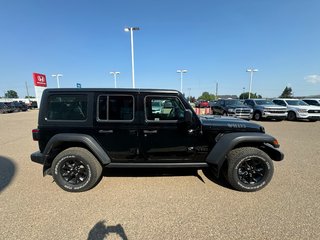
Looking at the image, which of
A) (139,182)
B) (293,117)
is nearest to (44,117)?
(139,182)

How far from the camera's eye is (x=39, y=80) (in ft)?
99.4

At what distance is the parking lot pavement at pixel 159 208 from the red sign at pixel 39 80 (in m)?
29.7

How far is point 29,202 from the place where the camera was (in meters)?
3.24

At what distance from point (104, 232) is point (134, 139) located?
1553 mm

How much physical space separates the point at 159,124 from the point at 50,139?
2.00m

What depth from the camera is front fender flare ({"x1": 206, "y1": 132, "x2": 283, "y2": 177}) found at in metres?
3.52

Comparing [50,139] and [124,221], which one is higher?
[50,139]

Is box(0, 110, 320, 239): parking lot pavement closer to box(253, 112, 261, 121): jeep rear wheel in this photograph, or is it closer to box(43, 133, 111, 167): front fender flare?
box(43, 133, 111, 167): front fender flare

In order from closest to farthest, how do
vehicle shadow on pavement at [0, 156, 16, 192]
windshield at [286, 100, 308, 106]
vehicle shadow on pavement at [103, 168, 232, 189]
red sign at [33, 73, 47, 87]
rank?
vehicle shadow on pavement at [0, 156, 16, 192] → vehicle shadow on pavement at [103, 168, 232, 189] → windshield at [286, 100, 308, 106] → red sign at [33, 73, 47, 87]

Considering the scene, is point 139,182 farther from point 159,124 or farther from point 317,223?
point 317,223

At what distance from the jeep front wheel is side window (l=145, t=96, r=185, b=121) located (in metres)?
1.33

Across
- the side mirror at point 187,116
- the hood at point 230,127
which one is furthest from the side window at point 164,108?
the hood at point 230,127

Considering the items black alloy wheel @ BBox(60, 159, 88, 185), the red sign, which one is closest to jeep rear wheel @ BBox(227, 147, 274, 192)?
black alloy wheel @ BBox(60, 159, 88, 185)

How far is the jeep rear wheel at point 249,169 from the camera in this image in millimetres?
3555
